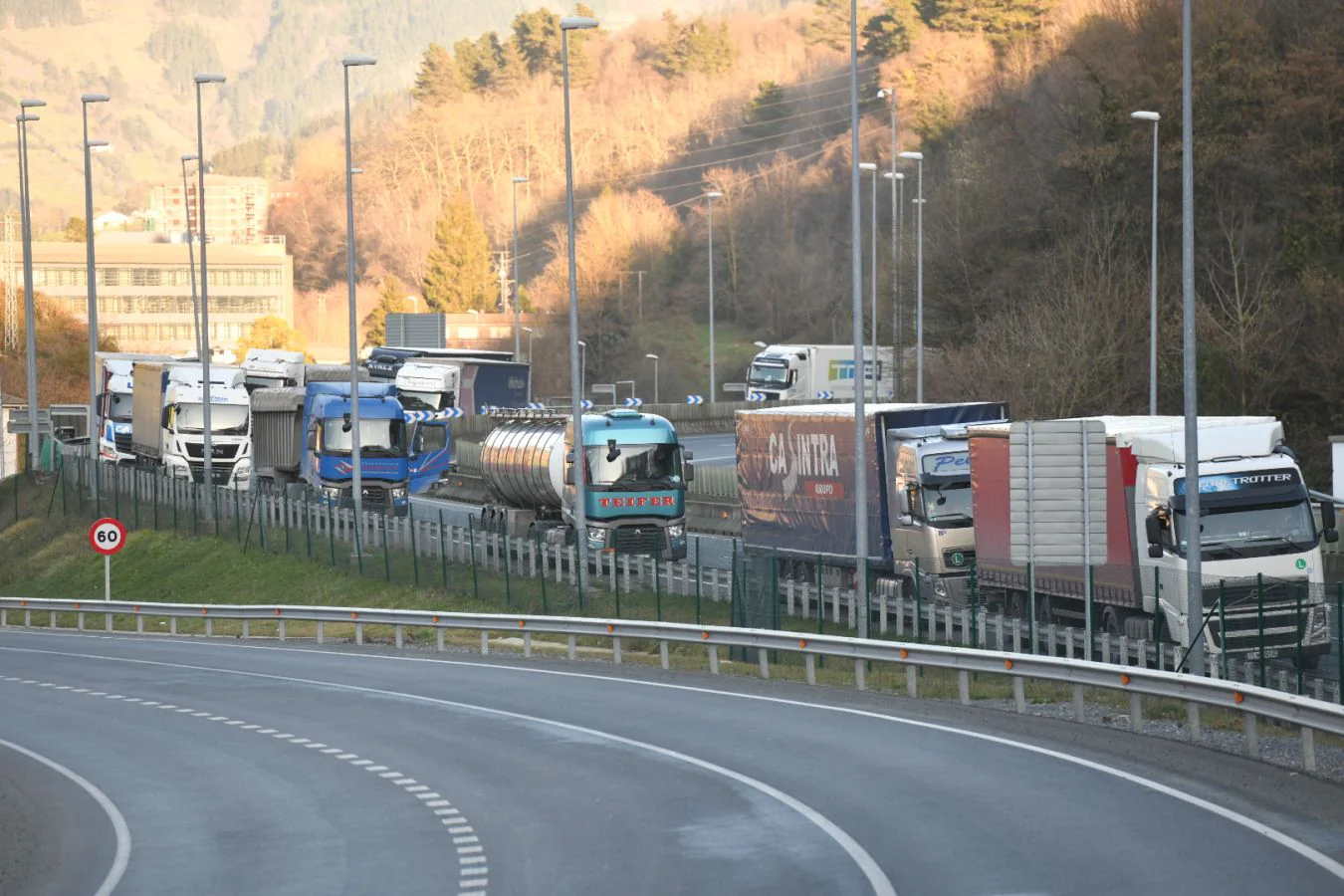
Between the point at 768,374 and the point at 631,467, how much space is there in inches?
2117

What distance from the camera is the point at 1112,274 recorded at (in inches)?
2435

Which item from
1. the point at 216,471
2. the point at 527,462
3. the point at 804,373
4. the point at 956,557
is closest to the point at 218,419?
the point at 216,471

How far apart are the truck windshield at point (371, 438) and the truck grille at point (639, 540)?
1515 centimetres

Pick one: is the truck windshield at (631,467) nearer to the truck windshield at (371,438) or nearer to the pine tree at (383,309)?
the truck windshield at (371,438)

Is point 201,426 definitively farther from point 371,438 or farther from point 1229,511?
point 1229,511

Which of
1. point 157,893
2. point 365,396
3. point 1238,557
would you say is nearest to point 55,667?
point 1238,557

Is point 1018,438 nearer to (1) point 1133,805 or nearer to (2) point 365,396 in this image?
(1) point 1133,805

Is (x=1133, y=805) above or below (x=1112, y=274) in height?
below

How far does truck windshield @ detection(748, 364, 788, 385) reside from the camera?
95438 mm

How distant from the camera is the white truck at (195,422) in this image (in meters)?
60.6


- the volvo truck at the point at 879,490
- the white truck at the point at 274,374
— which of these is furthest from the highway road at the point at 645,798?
the white truck at the point at 274,374

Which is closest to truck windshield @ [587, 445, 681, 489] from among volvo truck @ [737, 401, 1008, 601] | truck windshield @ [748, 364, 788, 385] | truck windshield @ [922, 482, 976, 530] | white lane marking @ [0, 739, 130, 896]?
volvo truck @ [737, 401, 1008, 601]

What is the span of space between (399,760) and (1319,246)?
46.8 meters

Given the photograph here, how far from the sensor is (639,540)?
42625mm
